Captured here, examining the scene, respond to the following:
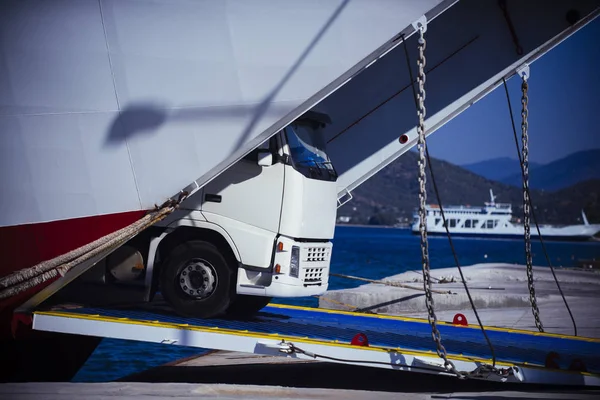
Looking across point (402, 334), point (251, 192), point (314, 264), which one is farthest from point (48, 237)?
point (402, 334)

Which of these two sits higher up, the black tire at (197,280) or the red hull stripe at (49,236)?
the red hull stripe at (49,236)

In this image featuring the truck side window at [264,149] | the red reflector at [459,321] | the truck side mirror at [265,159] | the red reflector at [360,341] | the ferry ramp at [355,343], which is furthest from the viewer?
the red reflector at [459,321]

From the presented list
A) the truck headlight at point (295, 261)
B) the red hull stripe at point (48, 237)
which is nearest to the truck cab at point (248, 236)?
the truck headlight at point (295, 261)

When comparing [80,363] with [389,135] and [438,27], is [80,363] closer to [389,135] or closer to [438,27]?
[389,135]

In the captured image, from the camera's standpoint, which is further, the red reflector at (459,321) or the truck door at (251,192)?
the red reflector at (459,321)

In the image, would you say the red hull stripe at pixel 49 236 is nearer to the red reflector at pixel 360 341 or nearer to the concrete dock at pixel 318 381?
the concrete dock at pixel 318 381

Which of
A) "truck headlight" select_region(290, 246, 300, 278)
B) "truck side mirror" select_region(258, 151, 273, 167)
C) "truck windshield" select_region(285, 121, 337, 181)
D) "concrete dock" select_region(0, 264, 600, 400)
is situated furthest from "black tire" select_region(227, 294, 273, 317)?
"truck side mirror" select_region(258, 151, 273, 167)

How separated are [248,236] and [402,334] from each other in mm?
2311

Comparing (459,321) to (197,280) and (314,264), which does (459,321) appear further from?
(197,280)

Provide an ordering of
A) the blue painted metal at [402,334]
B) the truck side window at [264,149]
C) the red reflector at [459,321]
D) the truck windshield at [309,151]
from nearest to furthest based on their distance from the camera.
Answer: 1. the blue painted metal at [402,334]
2. the truck side window at [264,149]
3. the truck windshield at [309,151]
4. the red reflector at [459,321]

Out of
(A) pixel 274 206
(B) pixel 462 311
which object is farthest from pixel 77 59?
(B) pixel 462 311

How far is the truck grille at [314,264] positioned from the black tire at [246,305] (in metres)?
1.24

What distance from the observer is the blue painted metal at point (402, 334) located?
28.8 ft

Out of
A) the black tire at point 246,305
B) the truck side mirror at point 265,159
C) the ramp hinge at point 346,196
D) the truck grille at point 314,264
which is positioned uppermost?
the truck side mirror at point 265,159
